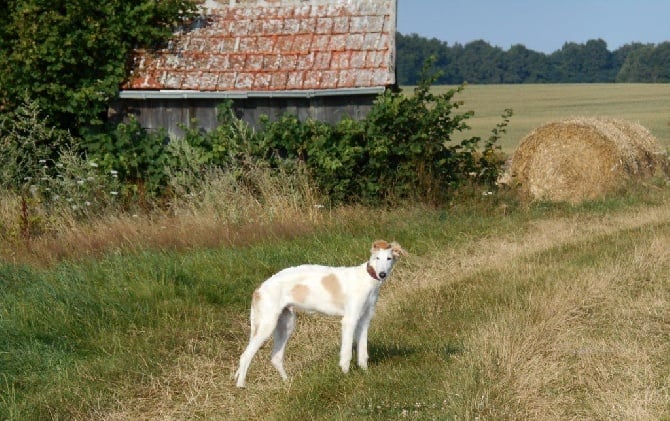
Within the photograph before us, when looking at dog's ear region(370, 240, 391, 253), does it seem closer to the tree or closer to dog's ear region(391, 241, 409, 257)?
dog's ear region(391, 241, 409, 257)

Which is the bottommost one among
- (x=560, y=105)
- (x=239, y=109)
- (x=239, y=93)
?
(x=560, y=105)

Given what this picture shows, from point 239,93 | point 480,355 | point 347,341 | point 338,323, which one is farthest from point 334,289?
point 239,93

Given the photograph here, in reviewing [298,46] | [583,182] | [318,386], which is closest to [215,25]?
[298,46]

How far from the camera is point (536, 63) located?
318 ft

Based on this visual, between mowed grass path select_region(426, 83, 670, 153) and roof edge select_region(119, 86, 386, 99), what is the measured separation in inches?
726

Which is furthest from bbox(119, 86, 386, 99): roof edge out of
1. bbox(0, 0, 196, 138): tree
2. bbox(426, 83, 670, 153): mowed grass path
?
bbox(426, 83, 670, 153): mowed grass path

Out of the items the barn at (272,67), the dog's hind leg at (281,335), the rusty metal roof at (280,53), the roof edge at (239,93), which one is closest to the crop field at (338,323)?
the dog's hind leg at (281,335)

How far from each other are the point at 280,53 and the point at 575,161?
6.12 meters

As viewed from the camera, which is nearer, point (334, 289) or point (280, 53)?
point (334, 289)

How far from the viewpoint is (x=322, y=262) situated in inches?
425

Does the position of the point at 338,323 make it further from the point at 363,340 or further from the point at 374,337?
the point at 363,340

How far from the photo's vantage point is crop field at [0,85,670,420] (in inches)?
260

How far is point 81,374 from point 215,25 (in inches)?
428

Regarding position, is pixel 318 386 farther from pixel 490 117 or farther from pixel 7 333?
pixel 490 117
